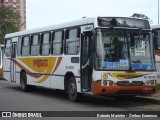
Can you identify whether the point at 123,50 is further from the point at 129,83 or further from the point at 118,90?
the point at 118,90

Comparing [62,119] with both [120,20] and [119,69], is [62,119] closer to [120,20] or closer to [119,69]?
[119,69]

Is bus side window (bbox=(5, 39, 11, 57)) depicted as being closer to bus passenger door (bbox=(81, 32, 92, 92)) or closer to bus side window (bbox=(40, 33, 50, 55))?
bus side window (bbox=(40, 33, 50, 55))

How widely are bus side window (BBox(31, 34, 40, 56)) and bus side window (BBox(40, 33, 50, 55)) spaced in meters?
0.58

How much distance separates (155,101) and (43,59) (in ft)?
19.5

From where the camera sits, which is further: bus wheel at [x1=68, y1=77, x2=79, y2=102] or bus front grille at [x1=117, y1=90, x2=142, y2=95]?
bus wheel at [x1=68, y1=77, x2=79, y2=102]

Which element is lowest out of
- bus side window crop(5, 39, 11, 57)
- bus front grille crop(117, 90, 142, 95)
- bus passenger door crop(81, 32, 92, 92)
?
bus front grille crop(117, 90, 142, 95)

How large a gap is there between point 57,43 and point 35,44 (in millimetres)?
2762

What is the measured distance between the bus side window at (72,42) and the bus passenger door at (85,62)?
400 millimetres

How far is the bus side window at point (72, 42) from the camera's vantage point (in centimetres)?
1625

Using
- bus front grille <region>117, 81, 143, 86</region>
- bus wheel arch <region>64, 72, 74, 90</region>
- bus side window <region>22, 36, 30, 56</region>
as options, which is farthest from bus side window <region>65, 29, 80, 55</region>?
bus side window <region>22, 36, 30, 56</region>

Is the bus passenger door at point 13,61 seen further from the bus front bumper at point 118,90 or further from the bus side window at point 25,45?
the bus front bumper at point 118,90

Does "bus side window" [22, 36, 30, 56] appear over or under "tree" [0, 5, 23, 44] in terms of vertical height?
under

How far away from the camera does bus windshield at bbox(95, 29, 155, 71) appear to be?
14.8m

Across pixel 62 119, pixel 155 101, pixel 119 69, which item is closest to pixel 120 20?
pixel 119 69
